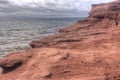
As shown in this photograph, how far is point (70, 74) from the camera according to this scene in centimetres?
1376

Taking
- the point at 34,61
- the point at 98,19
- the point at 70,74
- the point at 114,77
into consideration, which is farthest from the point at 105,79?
the point at 98,19

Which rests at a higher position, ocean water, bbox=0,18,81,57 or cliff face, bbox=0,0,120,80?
cliff face, bbox=0,0,120,80

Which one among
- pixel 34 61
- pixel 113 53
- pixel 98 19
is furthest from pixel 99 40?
pixel 98 19

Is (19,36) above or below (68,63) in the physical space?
below

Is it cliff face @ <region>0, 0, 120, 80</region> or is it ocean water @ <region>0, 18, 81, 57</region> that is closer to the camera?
cliff face @ <region>0, 0, 120, 80</region>

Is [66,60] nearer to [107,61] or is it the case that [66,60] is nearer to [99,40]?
[107,61]

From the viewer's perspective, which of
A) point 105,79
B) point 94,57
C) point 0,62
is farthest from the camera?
point 0,62

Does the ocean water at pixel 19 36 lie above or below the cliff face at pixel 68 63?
below

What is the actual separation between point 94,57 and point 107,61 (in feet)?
2.77

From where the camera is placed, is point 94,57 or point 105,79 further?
point 94,57

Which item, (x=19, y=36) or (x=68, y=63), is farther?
(x=19, y=36)

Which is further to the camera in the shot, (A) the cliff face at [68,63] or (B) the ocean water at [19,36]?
(B) the ocean water at [19,36]

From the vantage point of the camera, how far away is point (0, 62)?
16.6 meters

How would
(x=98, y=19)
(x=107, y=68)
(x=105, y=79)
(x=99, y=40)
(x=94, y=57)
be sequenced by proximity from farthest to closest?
(x=98, y=19)
(x=99, y=40)
(x=94, y=57)
(x=107, y=68)
(x=105, y=79)
